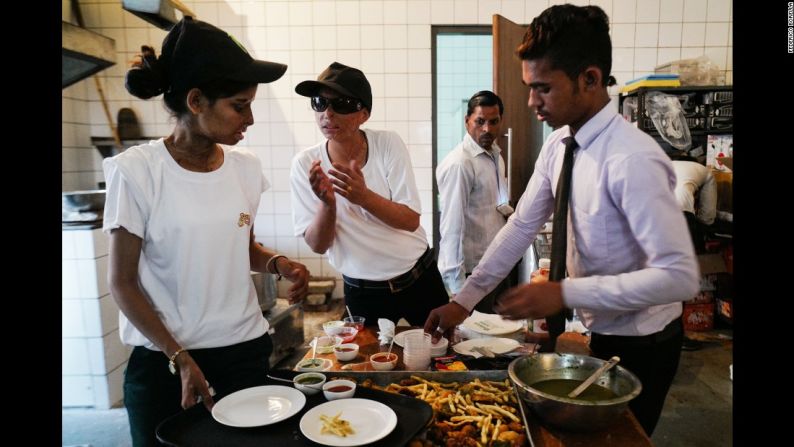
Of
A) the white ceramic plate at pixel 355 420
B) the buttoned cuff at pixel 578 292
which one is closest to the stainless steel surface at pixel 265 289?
the white ceramic plate at pixel 355 420

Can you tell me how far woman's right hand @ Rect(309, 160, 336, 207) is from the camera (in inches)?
76.2

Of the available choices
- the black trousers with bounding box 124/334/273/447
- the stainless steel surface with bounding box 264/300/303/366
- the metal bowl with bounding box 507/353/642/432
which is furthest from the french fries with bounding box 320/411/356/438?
the stainless steel surface with bounding box 264/300/303/366

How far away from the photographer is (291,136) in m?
4.95

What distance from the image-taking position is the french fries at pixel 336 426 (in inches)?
43.5

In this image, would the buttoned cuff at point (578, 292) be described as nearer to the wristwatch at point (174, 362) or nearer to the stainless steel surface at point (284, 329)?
Answer: the wristwatch at point (174, 362)

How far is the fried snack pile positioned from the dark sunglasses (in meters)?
1.14

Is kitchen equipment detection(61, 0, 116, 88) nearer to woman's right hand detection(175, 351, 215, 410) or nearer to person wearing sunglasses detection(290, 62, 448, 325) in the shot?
person wearing sunglasses detection(290, 62, 448, 325)

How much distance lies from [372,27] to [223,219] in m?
3.82

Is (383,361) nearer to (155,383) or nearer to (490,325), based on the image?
(490,325)

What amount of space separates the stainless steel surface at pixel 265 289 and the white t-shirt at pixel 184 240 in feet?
6.67

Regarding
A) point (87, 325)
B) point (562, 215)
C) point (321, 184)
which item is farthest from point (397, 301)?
point (87, 325)

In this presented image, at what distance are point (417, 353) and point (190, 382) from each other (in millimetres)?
700

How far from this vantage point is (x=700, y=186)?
4020 millimetres
